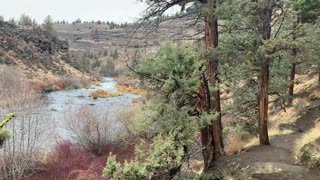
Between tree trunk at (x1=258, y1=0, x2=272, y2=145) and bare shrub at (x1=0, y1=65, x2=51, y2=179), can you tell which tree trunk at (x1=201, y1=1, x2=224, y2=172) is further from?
bare shrub at (x1=0, y1=65, x2=51, y2=179)

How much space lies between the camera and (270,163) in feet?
42.2

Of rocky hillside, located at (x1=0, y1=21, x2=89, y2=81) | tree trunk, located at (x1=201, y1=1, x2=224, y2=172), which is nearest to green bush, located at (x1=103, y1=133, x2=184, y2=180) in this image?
tree trunk, located at (x1=201, y1=1, x2=224, y2=172)

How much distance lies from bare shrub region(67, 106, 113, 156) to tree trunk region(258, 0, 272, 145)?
49.5 feet

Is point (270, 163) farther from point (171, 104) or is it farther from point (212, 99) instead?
point (171, 104)

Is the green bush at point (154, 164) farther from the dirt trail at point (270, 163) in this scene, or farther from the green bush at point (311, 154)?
the green bush at point (311, 154)

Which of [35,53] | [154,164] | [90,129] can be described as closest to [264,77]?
[154,164]

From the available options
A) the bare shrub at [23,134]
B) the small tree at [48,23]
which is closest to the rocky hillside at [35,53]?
the small tree at [48,23]

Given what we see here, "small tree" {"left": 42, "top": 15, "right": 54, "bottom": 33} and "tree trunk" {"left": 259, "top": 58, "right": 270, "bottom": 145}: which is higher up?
"small tree" {"left": 42, "top": 15, "right": 54, "bottom": 33}

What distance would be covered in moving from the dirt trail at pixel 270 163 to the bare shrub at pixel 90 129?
562 inches

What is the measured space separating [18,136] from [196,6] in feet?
54.5

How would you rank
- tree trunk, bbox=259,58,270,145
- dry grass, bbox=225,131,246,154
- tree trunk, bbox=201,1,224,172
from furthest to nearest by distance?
dry grass, bbox=225,131,246,154 < tree trunk, bbox=259,58,270,145 < tree trunk, bbox=201,1,224,172

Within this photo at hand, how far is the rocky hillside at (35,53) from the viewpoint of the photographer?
7612 cm

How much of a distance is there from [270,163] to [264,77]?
3.93 m

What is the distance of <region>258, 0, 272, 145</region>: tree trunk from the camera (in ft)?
48.0
